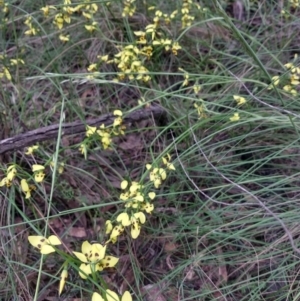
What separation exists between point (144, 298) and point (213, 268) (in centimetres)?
22

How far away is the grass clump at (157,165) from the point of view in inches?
60.9

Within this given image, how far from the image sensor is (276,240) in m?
1.55

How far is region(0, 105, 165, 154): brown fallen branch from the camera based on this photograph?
1.76 metres

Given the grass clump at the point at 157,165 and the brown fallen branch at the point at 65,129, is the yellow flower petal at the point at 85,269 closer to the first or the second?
the grass clump at the point at 157,165

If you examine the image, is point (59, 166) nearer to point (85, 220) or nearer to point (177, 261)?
point (85, 220)

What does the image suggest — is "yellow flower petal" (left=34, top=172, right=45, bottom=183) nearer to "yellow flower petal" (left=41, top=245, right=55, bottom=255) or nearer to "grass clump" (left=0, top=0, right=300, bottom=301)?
"grass clump" (left=0, top=0, right=300, bottom=301)

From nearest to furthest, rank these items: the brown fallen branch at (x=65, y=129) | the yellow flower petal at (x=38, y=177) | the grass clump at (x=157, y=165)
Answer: the yellow flower petal at (x=38, y=177) < the grass clump at (x=157, y=165) < the brown fallen branch at (x=65, y=129)

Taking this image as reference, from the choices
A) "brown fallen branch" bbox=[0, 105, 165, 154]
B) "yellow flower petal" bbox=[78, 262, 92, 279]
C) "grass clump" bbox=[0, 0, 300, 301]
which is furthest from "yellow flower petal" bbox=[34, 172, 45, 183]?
"yellow flower petal" bbox=[78, 262, 92, 279]

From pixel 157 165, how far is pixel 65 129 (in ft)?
1.47

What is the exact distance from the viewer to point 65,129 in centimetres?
184

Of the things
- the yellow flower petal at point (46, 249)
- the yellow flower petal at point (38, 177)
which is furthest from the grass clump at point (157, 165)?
the yellow flower petal at point (46, 249)

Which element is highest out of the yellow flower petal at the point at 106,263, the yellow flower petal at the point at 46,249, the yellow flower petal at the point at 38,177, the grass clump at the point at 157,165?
the yellow flower petal at the point at 46,249

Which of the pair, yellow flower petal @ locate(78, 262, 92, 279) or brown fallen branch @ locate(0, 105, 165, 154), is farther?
brown fallen branch @ locate(0, 105, 165, 154)

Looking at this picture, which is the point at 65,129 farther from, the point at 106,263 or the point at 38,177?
the point at 106,263
